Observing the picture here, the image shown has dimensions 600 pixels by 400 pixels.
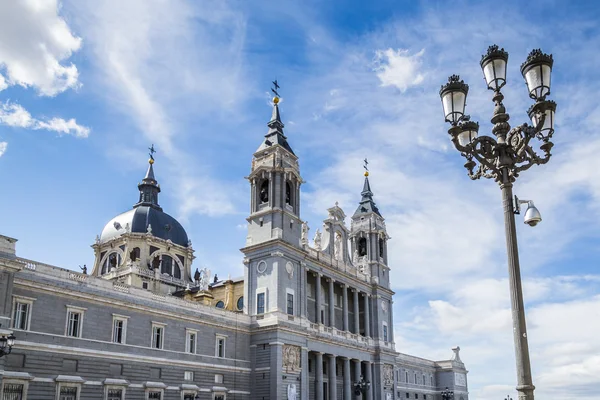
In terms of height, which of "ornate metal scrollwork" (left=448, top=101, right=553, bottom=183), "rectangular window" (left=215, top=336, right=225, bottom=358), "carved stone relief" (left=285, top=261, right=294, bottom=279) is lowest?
"rectangular window" (left=215, top=336, right=225, bottom=358)

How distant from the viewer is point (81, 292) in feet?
126

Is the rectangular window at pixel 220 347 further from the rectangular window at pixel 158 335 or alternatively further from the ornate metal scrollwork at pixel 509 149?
the ornate metal scrollwork at pixel 509 149

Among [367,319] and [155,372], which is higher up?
[367,319]

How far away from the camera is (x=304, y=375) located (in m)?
53.2

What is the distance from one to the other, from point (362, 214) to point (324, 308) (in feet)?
52.5

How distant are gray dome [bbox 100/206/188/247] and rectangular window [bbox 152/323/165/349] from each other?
3751cm

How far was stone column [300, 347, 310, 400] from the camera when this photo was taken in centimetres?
5250

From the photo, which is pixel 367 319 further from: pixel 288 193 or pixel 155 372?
pixel 155 372

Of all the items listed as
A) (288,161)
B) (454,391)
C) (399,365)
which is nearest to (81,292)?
(288,161)

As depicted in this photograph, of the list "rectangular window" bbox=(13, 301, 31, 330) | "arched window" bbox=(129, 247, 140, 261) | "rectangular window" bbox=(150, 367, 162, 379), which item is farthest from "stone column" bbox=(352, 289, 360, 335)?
"rectangular window" bbox=(13, 301, 31, 330)

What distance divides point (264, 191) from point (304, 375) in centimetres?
1750

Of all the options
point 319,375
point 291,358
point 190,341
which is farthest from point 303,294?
point 190,341

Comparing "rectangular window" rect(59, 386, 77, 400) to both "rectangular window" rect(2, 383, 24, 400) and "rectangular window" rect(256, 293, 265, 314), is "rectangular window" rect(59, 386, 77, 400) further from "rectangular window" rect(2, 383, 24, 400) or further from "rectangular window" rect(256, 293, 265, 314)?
"rectangular window" rect(256, 293, 265, 314)

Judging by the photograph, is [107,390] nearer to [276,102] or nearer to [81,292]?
[81,292]
